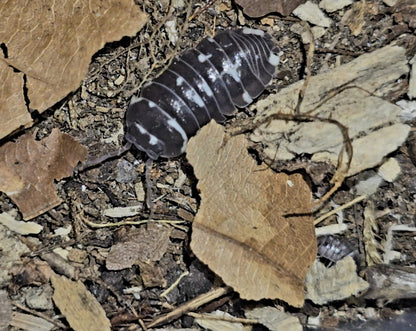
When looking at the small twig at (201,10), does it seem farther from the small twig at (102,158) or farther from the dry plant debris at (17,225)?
the dry plant debris at (17,225)

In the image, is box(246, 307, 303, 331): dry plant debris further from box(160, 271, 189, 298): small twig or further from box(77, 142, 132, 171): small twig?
box(77, 142, 132, 171): small twig

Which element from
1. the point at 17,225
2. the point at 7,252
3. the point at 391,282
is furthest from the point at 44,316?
the point at 391,282

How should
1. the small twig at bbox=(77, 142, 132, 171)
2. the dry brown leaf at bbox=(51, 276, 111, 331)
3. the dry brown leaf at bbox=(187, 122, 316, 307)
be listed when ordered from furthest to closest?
the small twig at bbox=(77, 142, 132, 171) → the dry brown leaf at bbox=(51, 276, 111, 331) → the dry brown leaf at bbox=(187, 122, 316, 307)

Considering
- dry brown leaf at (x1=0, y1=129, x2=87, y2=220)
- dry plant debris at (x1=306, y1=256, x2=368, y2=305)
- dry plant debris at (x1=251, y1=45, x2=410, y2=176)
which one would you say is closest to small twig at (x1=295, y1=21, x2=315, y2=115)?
dry plant debris at (x1=251, y1=45, x2=410, y2=176)

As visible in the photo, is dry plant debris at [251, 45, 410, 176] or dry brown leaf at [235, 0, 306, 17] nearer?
dry plant debris at [251, 45, 410, 176]

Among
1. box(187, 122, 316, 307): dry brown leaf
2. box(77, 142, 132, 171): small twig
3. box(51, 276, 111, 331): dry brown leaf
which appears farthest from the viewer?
box(77, 142, 132, 171): small twig

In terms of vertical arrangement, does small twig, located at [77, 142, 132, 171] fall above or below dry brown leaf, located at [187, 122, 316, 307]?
above

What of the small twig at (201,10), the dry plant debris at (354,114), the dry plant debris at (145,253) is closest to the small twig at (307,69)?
the dry plant debris at (354,114)

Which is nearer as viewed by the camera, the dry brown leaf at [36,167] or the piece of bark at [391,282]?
the piece of bark at [391,282]
